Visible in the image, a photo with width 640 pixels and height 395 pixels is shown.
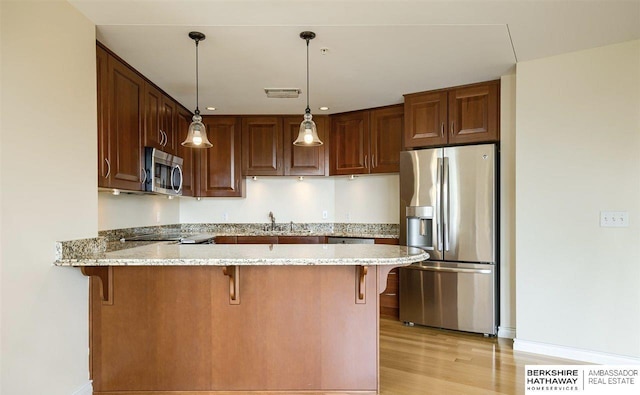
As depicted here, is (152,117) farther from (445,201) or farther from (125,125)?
(445,201)

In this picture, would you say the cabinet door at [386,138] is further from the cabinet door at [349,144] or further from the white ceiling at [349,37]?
the white ceiling at [349,37]

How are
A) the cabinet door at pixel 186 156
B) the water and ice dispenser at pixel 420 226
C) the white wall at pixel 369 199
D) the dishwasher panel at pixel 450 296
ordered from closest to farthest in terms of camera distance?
the dishwasher panel at pixel 450 296
the water and ice dispenser at pixel 420 226
the cabinet door at pixel 186 156
the white wall at pixel 369 199

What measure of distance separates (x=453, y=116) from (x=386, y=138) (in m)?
0.83

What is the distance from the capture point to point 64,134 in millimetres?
2039

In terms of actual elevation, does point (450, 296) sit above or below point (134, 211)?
below

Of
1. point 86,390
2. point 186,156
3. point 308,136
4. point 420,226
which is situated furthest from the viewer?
point 186,156

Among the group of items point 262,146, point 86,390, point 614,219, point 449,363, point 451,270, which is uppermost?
point 262,146

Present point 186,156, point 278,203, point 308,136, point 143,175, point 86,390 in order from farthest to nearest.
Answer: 1. point 278,203
2. point 186,156
3. point 143,175
4. point 308,136
5. point 86,390

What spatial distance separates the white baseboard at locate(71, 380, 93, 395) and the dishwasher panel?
2687 millimetres

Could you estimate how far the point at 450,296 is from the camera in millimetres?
3498

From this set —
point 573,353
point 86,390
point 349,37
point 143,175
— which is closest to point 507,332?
point 573,353

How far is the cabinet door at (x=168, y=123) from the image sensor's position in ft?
11.8

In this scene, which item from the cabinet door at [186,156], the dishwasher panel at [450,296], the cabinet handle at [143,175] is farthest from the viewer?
the cabinet door at [186,156]

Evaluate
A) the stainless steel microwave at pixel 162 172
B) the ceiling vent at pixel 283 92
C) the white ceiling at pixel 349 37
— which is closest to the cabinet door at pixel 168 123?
the stainless steel microwave at pixel 162 172
